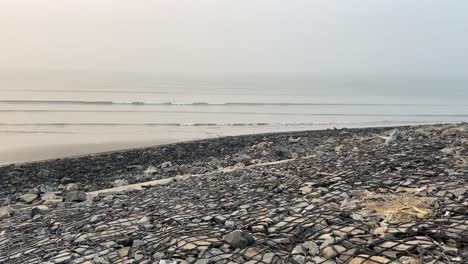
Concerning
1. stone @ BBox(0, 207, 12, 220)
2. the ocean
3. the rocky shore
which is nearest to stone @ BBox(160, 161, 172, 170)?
the rocky shore

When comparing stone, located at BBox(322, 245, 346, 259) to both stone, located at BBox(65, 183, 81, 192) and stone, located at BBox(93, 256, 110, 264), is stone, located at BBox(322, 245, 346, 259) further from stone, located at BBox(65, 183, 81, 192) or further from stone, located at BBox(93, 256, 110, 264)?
stone, located at BBox(65, 183, 81, 192)

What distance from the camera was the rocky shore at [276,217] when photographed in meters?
4.37

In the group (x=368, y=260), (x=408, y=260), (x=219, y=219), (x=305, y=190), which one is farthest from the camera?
(x=305, y=190)

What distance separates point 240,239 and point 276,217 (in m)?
0.98

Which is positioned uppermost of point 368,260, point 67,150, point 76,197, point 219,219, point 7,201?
point 368,260

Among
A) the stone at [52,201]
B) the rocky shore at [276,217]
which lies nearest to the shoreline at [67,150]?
the stone at [52,201]

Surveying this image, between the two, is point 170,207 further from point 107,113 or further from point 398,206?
point 107,113

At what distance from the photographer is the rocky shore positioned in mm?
4368

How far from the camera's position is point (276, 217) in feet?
18.6

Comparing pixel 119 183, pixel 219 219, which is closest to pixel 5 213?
pixel 119 183

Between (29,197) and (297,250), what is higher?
(297,250)

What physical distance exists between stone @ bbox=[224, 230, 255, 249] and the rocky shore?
1 centimetres

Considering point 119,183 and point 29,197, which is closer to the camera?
point 29,197

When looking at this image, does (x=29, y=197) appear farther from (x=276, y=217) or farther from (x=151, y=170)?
(x=276, y=217)
